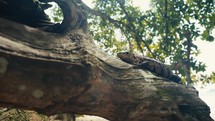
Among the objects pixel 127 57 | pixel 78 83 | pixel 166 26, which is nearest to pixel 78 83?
pixel 78 83

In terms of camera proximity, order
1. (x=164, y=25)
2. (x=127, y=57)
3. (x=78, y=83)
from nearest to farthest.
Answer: (x=78, y=83), (x=127, y=57), (x=164, y=25)

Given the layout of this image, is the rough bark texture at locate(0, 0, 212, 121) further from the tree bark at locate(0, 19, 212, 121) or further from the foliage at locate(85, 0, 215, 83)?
the foliage at locate(85, 0, 215, 83)

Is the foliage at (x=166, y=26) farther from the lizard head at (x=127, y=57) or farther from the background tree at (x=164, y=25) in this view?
the lizard head at (x=127, y=57)

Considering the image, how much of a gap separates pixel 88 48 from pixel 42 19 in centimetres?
90

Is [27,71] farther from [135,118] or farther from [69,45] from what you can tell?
[135,118]

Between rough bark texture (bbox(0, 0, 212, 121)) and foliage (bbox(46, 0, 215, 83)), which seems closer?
rough bark texture (bbox(0, 0, 212, 121))

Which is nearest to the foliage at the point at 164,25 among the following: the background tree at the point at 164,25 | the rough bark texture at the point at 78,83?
the background tree at the point at 164,25

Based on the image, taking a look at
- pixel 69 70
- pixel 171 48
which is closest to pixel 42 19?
pixel 69 70

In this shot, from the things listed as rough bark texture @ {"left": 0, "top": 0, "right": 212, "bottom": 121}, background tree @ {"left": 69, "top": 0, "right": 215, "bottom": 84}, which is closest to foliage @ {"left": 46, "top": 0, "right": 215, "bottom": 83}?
background tree @ {"left": 69, "top": 0, "right": 215, "bottom": 84}

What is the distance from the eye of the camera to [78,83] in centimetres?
262

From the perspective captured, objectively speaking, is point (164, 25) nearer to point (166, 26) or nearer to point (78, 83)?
point (166, 26)

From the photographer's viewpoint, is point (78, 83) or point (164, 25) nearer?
point (78, 83)

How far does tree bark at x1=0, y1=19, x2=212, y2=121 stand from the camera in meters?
2.27

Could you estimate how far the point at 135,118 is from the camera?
323 cm
